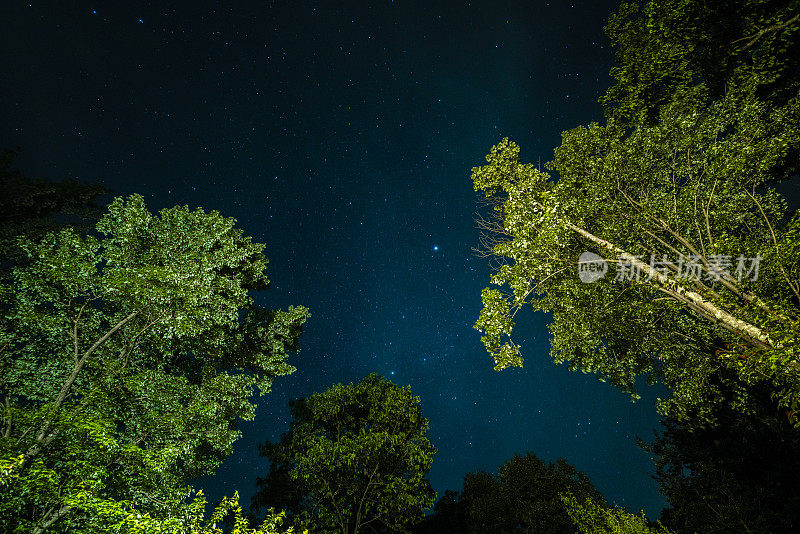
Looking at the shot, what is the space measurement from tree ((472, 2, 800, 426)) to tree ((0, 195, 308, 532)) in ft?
34.2

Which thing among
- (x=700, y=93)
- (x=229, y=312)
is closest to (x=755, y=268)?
(x=700, y=93)

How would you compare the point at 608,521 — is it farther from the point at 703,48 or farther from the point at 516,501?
the point at 703,48

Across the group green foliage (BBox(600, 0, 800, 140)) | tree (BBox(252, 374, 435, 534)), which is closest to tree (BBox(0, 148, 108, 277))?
tree (BBox(252, 374, 435, 534))

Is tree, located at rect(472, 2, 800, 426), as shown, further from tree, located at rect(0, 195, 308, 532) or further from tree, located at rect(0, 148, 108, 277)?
tree, located at rect(0, 148, 108, 277)

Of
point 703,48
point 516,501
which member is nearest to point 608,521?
point 516,501

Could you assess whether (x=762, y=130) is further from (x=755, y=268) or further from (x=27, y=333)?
(x=27, y=333)

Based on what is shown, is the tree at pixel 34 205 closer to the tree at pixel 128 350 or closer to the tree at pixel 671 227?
the tree at pixel 128 350

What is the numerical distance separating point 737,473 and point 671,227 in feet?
35.1

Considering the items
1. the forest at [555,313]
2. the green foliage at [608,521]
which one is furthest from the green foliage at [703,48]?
the green foliage at [608,521]

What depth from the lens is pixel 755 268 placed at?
6.61 meters

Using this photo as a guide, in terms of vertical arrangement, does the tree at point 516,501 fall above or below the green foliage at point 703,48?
below

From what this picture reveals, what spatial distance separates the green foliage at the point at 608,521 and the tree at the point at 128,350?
15.9m

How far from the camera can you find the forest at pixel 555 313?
697 centimetres

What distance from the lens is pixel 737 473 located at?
11.6 m
